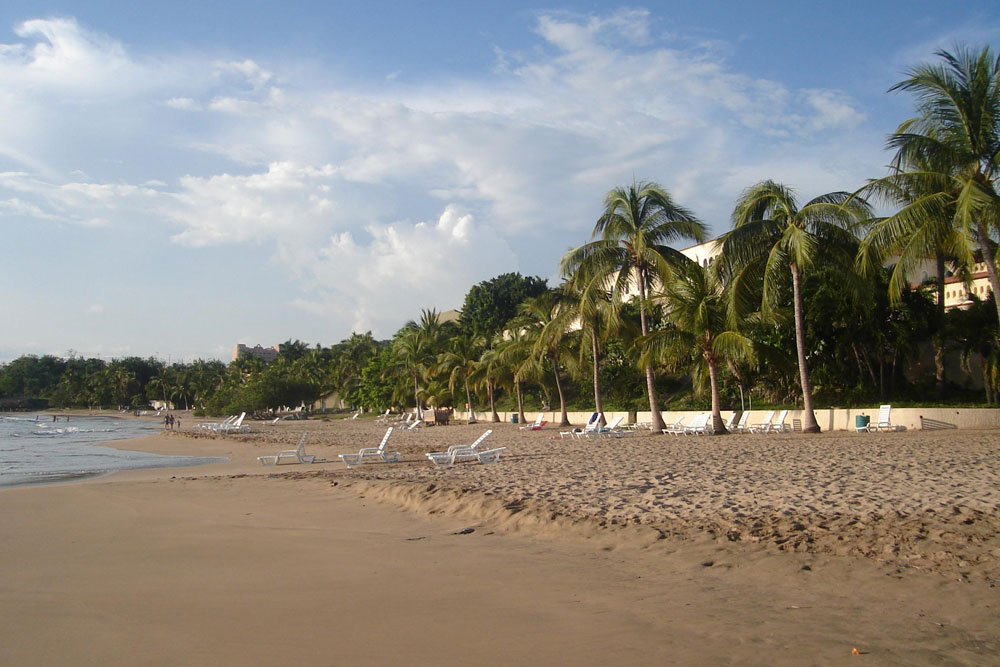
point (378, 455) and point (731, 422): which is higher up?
point (731, 422)

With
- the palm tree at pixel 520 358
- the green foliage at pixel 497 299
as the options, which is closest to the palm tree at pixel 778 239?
the palm tree at pixel 520 358

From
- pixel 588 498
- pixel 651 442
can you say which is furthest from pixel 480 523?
pixel 651 442

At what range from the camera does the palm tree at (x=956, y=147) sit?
15828 millimetres

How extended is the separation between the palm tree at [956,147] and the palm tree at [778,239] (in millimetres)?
2274

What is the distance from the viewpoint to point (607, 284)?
24.3 m

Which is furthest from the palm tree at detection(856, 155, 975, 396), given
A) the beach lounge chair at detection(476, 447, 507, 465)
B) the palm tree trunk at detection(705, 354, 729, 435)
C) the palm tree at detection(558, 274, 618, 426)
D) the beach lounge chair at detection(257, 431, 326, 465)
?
the beach lounge chair at detection(257, 431, 326, 465)

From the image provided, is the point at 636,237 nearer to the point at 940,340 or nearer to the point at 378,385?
the point at 940,340

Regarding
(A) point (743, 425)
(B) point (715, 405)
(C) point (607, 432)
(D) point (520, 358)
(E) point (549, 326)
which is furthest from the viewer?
(D) point (520, 358)

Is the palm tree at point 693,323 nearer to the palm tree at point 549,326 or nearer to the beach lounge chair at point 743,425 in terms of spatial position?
the beach lounge chair at point 743,425

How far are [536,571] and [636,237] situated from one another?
17.7 metres

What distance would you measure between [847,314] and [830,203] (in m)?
5.16

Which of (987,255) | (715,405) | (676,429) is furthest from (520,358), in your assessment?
(987,255)

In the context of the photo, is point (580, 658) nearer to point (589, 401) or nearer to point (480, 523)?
point (480, 523)

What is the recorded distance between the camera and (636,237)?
22516mm
